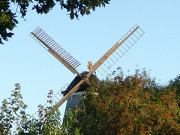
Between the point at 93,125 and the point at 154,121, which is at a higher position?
the point at 93,125

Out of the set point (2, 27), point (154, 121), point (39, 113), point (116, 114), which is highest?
point (2, 27)

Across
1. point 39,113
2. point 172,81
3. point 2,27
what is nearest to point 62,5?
point 2,27

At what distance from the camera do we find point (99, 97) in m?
25.7

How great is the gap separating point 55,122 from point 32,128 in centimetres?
165

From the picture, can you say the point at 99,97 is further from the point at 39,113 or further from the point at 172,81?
the point at 172,81

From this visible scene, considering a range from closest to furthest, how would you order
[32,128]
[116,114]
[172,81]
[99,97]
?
[32,128]
[116,114]
[99,97]
[172,81]

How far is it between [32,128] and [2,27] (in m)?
4.74

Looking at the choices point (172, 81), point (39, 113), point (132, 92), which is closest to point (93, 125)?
point (132, 92)

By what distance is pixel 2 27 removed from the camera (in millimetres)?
17281

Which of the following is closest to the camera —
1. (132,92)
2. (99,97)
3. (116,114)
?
(116,114)

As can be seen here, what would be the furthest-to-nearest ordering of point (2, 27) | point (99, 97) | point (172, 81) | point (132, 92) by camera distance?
point (172, 81), point (99, 97), point (132, 92), point (2, 27)

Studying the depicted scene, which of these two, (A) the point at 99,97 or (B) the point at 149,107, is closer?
(B) the point at 149,107

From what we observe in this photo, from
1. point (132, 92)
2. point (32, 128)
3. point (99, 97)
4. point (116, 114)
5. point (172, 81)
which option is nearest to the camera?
point (32, 128)

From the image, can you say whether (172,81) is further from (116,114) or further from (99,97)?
(116,114)
